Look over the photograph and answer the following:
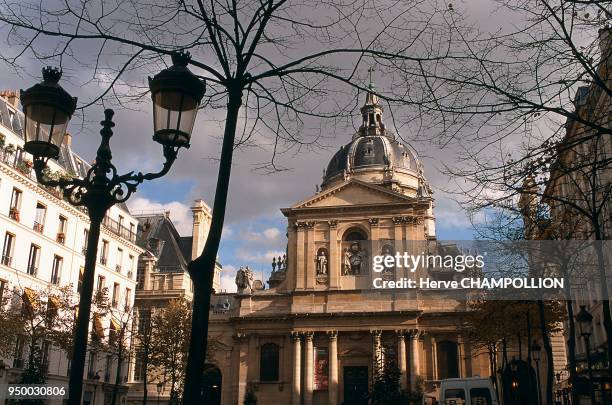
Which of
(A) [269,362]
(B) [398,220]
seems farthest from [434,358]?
(A) [269,362]

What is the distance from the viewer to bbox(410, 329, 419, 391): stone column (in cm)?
4656

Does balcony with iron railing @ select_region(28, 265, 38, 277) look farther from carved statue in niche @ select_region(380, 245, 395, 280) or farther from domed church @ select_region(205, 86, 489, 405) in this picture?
carved statue in niche @ select_region(380, 245, 395, 280)

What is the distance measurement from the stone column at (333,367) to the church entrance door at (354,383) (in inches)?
37.4

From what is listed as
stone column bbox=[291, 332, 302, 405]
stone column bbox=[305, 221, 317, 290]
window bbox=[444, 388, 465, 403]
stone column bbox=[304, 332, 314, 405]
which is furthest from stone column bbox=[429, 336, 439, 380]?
window bbox=[444, 388, 465, 403]

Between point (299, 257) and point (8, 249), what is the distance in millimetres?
23858

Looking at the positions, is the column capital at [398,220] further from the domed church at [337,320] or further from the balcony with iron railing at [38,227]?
the balcony with iron railing at [38,227]

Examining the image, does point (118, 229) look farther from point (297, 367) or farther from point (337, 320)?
point (337, 320)

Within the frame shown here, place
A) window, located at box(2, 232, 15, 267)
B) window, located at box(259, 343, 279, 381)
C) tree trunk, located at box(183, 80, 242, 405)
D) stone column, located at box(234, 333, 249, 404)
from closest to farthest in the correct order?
tree trunk, located at box(183, 80, 242, 405), window, located at box(2, 232, 15, 267), stone column, located at box(234, 333, 249, 404), window, located at box(259, 343, 279, 381)

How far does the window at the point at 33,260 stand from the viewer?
36.1m

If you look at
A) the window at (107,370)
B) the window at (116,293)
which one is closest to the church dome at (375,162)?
the window at (116,293)

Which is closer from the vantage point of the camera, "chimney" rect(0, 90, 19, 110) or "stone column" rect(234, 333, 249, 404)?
"chimney" rect(0, 90, 19, 110)

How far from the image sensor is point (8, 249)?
34.3m

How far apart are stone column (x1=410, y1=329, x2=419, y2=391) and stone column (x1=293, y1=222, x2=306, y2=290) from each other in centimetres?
968

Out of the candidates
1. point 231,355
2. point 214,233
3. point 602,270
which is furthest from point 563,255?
point 231,355
